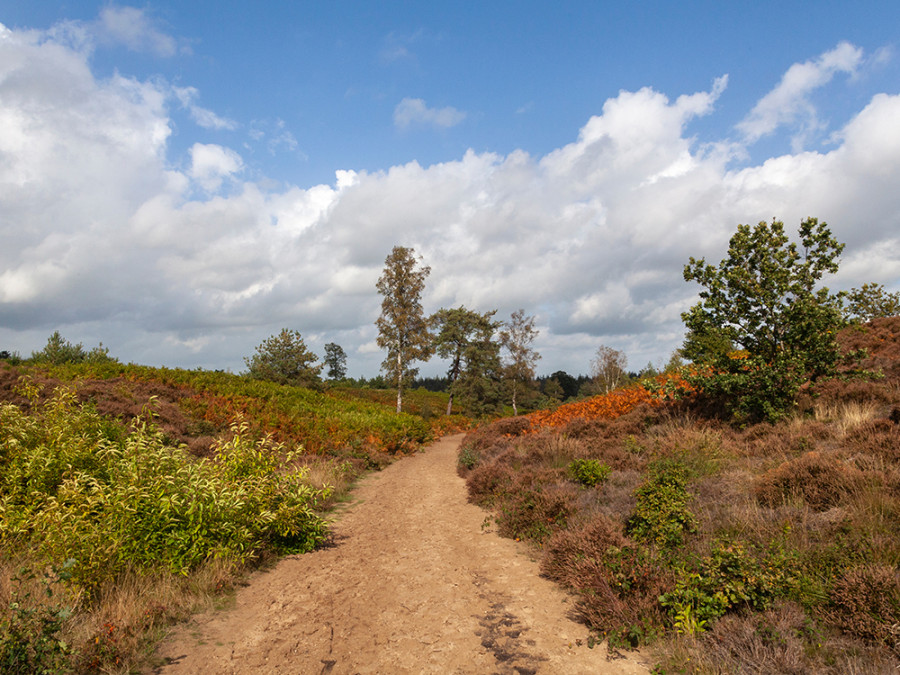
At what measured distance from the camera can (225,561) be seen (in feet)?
18.9

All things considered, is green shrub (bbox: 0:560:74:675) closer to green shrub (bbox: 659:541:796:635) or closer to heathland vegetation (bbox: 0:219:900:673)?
heathland vegetation (bbox: 0:219:900:673)

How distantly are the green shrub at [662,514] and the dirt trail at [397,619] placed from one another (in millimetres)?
1418

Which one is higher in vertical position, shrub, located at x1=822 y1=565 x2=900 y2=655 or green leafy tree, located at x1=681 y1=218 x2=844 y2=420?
green leafy tree, located at x1=681 y1=218 x2=844 y2=420

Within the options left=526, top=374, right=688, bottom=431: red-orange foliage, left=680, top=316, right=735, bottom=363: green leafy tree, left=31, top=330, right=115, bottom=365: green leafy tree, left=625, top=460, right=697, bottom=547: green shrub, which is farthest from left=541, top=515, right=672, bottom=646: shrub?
left=31, top=330, right=115, bottom=365: green leafy tree

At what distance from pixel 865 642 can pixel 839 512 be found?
225cm

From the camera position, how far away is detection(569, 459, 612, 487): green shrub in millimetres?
8578

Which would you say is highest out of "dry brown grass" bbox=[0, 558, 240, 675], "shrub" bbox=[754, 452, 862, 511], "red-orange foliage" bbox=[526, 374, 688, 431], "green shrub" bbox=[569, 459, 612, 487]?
"red-orange foliage" bbox=[526, 374, 688, 431]

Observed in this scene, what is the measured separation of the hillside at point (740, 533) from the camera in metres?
3.66

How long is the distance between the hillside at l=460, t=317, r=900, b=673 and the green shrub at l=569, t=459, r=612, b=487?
0.09ft

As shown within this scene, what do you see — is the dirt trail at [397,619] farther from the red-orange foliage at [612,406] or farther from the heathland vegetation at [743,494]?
the red-orange foliage at [612,406]

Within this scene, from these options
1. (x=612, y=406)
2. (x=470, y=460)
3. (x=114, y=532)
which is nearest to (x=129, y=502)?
(x=114, y=532)

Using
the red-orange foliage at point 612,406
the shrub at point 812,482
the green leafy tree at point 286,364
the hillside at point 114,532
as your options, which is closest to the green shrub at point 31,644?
the hillside at point 114,532

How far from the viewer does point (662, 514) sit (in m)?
5.90

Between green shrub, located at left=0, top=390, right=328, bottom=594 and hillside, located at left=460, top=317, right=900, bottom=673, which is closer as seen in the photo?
hillside, located at left=460, top=317, right=900, bottom=673
